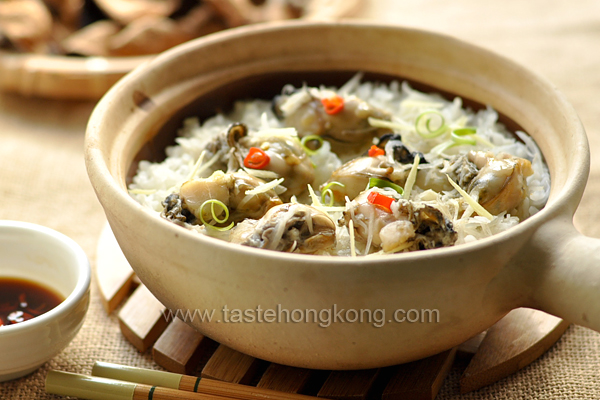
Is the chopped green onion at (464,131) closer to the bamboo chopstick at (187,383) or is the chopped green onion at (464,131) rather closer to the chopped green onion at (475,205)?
the chopped green onion at (475,205)

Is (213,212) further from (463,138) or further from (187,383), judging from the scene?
(463,138)

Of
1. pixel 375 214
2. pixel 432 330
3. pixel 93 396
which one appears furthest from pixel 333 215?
pixel 93 396

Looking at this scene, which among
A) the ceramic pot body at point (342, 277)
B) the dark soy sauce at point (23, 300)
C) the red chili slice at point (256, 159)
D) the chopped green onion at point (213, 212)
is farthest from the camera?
the red chili slice at point (256, 159)

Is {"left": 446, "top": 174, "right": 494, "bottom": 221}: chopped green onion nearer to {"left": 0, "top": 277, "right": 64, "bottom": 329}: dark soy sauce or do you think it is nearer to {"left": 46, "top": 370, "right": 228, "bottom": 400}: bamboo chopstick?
{"left": 46, "top": 370, "right": 228, "bottom": 400}: bamboo chopstick

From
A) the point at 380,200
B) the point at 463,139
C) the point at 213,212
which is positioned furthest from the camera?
the point at 463,139

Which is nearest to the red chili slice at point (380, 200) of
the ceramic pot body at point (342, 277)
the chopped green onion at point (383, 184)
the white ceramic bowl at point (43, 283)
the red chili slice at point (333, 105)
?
the chopped green onion at point (383, 184)

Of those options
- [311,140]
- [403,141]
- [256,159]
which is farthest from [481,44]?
[256,159]
